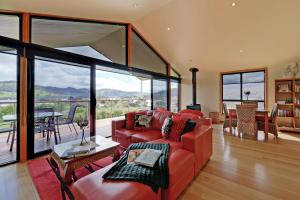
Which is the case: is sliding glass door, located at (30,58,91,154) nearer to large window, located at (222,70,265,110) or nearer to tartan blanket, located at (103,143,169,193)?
tartan blanket, located at (103,143,169,193)

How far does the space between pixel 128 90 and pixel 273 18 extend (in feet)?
14.9

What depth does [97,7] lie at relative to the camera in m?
3.25

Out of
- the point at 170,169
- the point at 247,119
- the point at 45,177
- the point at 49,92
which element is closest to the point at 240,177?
the point at 170,169

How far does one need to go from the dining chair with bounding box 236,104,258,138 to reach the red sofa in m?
1.74

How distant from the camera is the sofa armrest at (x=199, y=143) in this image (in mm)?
2248

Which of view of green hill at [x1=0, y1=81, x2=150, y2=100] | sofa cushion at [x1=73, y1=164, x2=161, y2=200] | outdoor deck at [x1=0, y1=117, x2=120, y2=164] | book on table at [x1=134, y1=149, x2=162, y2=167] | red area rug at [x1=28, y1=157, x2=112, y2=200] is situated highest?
view of green hill at [x1=0, y1=81, x2=150, y2=100]

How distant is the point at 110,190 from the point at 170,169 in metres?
0.69

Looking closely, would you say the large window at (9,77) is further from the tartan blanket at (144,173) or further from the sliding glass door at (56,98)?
the tartan blanket at (144,173)

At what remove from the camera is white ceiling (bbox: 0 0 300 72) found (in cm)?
330

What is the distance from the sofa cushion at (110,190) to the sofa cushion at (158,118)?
76.9 inches

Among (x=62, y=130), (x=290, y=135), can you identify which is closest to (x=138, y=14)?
(x=62, y=130)

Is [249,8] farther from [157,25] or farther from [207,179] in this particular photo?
[207,179]

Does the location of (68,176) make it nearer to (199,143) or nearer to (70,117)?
(199,143)

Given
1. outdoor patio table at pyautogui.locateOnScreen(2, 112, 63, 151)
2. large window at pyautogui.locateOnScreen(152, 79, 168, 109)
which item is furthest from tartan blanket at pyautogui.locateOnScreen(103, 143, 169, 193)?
large window at pyautogui.locateOnScreen(152, 79, 168, 109)
